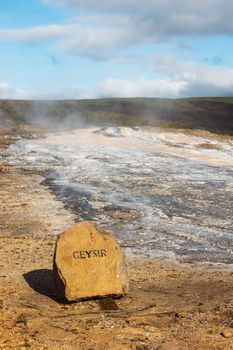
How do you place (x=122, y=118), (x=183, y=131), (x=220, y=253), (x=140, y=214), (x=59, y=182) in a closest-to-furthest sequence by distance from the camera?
(x=220, y=253) < (x=140, y=214) < (x=59, y=182) < (x=183, y=131) < (x=122, y=118)

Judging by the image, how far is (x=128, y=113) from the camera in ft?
169

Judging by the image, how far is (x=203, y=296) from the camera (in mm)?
9062

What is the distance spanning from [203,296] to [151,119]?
4067 centimetres

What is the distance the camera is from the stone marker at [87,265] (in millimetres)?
8773

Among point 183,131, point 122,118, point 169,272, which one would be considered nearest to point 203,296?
point 169,272

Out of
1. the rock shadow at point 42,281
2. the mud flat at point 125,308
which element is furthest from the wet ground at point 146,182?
the rock shadow at point 42,281

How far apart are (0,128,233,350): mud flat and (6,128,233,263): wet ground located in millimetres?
1586

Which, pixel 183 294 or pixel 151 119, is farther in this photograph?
pixel 151 119

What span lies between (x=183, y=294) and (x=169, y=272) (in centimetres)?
146

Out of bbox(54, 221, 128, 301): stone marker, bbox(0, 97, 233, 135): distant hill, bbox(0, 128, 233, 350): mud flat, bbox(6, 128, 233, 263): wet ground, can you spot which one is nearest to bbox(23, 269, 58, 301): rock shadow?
bbox(0, 128, 233, 350): mud flat

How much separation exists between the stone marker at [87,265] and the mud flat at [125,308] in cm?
21

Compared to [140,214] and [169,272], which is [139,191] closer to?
[140,214]

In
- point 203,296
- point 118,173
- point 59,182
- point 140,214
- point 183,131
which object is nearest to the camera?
point 203,296

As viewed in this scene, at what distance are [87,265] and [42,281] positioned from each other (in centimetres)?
123
